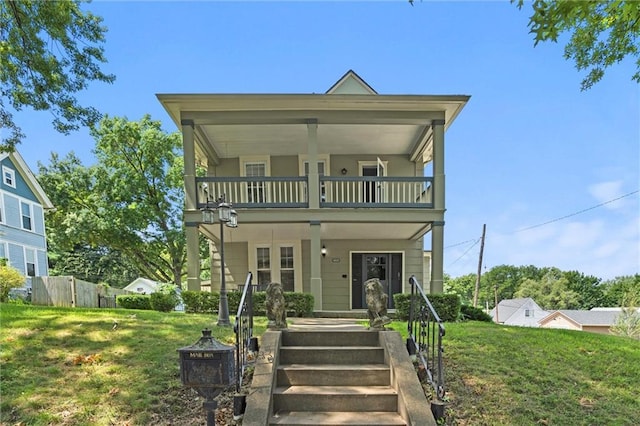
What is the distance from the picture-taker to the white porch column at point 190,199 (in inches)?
357

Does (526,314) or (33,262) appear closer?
(33,262)

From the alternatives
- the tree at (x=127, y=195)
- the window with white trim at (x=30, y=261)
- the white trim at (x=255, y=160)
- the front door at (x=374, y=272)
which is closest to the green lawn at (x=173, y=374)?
the front door at (x=374, y=272)

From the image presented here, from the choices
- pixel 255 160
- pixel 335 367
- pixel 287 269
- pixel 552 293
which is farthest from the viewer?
pixel 552 293

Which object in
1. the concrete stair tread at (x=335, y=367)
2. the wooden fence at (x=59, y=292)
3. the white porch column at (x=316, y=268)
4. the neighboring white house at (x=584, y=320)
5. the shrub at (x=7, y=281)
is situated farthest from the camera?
the neighboring white house at (x=584, y=320)

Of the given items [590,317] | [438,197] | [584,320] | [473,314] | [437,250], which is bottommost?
[584,320]

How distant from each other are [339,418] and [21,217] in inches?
826

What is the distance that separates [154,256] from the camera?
2000 cm

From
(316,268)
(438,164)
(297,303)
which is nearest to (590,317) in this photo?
(438,164)

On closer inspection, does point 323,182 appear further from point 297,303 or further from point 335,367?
point 335,367

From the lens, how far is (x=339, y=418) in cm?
376

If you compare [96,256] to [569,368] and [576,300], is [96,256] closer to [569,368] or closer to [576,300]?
[569,368]

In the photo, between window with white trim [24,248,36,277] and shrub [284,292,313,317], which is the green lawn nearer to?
shrub [284,292,313,317]

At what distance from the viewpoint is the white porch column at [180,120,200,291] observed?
9.06 meters

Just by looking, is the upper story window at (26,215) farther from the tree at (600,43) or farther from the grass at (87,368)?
the tree at (600,43)
